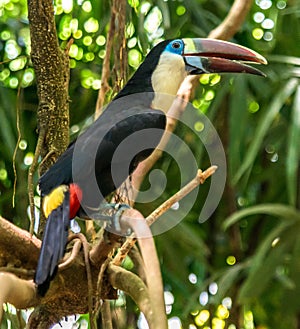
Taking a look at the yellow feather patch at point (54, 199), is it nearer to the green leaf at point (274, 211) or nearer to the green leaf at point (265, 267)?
the green leaf at point (274, 211)

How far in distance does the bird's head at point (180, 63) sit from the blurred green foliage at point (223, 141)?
0.11 m

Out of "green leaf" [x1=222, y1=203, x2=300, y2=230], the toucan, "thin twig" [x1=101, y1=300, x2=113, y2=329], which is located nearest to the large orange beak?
the toucan

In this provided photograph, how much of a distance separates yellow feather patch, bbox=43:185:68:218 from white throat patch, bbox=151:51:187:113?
50 cm

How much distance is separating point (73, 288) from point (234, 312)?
1.18 m

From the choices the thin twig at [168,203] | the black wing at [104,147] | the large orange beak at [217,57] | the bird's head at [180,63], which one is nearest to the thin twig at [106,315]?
the thin twig at [168,203]

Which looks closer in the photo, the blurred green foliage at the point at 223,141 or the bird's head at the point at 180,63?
the bird's head at the point at 180,63

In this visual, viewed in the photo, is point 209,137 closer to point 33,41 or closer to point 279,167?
point 279,167

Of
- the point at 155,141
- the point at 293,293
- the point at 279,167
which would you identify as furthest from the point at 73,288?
the point at 279,167

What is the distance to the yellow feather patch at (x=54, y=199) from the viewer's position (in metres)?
1.72

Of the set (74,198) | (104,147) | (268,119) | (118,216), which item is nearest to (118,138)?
(104,147)

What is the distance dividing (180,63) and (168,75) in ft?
0.16

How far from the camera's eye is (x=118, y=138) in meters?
1.88

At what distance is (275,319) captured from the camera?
2.84m

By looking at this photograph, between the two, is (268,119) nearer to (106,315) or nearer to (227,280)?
(227,280)
